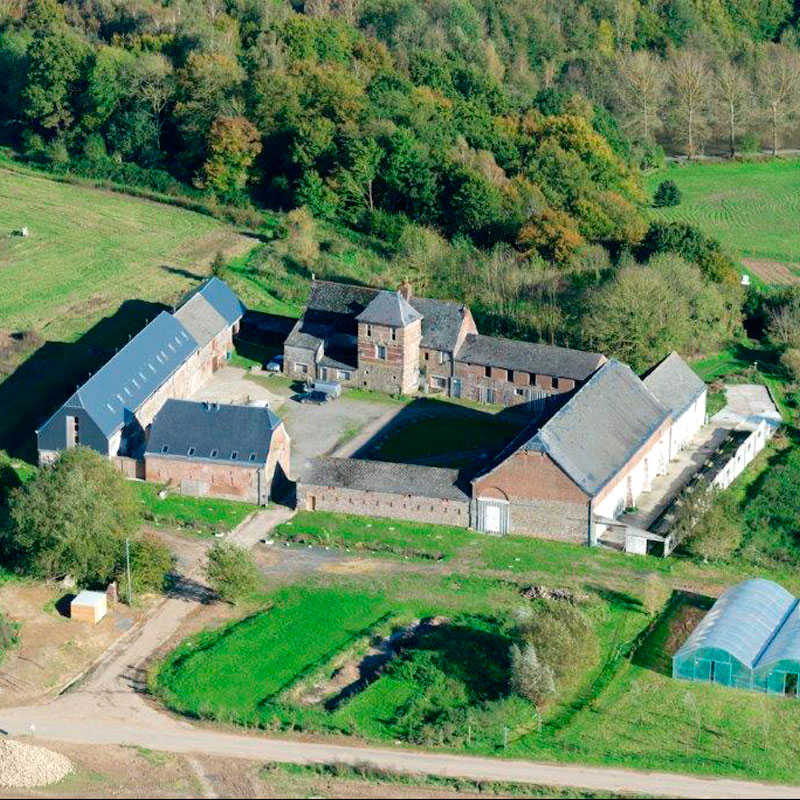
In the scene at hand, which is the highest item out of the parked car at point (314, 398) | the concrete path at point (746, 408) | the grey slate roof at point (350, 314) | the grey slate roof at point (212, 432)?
the grey slate roof at point (350, 314)

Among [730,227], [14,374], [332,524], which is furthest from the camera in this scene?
[730,227]

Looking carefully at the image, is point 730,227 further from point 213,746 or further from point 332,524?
point 213,746

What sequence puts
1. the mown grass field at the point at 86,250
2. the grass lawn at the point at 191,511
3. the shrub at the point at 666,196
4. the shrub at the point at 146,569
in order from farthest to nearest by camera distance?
the shrub at the point at 666,196
the mown grass field at the point at 86,250
the grass lawn at the point at 191,511
the shrub at the point at 146,569

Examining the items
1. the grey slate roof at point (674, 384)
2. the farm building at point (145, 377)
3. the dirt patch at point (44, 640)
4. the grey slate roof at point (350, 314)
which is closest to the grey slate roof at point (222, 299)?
the farm building at point (145, 377)

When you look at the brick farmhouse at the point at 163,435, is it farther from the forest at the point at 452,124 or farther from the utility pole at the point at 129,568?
the forest at the point at 452,124

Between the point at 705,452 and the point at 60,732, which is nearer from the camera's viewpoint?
the point at 60,732

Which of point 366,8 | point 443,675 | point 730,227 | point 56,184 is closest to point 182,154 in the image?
point 56,184

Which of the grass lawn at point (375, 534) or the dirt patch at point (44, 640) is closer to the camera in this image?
the dirt patch at point (44, 640)

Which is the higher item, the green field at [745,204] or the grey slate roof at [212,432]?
the green field at [745,204]
